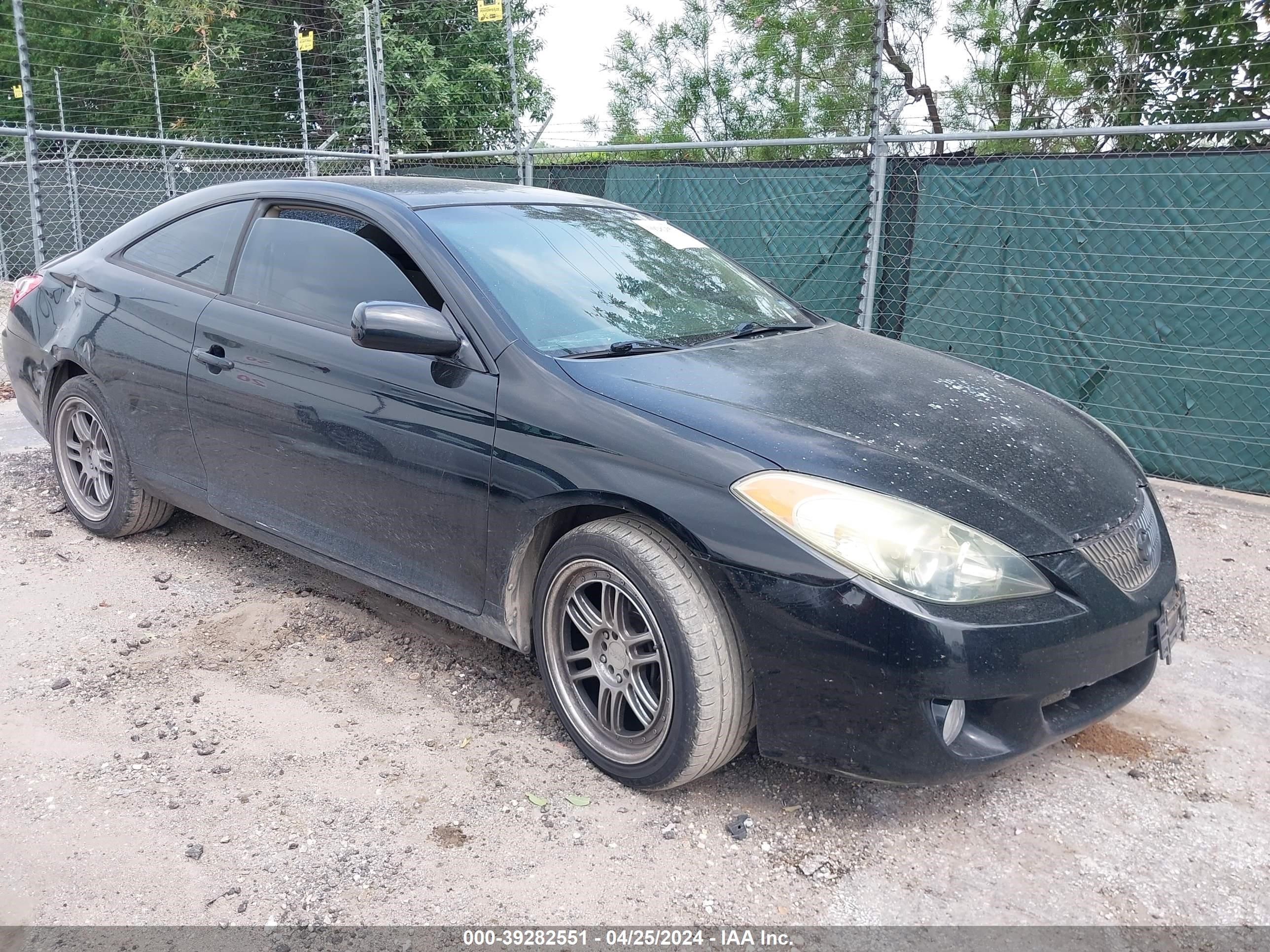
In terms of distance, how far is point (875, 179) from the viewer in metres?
7.14

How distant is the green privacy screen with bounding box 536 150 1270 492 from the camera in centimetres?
607

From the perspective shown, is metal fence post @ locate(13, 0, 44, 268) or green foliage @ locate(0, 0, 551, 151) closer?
metal fence post @ locate(13, 0, 44, 268)

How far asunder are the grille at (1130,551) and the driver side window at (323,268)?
207cm

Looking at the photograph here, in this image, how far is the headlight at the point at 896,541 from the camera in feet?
8.30

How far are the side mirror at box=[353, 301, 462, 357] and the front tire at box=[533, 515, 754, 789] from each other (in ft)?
2.35

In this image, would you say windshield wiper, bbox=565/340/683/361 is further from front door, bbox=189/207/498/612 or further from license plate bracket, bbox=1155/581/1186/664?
license plate bracket, bbox=1155/581/1186/664

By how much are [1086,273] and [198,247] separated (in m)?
5.18

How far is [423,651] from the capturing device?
12.5 ft

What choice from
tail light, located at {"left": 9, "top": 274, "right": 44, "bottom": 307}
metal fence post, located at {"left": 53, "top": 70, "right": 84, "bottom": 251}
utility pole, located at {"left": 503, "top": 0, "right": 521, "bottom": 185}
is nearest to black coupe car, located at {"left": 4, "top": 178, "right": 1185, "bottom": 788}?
tail light, located at {"left": 9, "top": 274, "right": 44, "bottom": 307}

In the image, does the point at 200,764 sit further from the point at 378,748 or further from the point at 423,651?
the point at 423,651

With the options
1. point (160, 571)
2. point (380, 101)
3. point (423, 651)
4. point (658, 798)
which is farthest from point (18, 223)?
point (658, 798)

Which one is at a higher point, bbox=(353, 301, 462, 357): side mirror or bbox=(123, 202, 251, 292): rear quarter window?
bbox=(123, 202, 251, 292): rear quarter window

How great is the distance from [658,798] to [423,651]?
123 cm

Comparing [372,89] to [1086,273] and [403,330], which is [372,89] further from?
[403,330]
